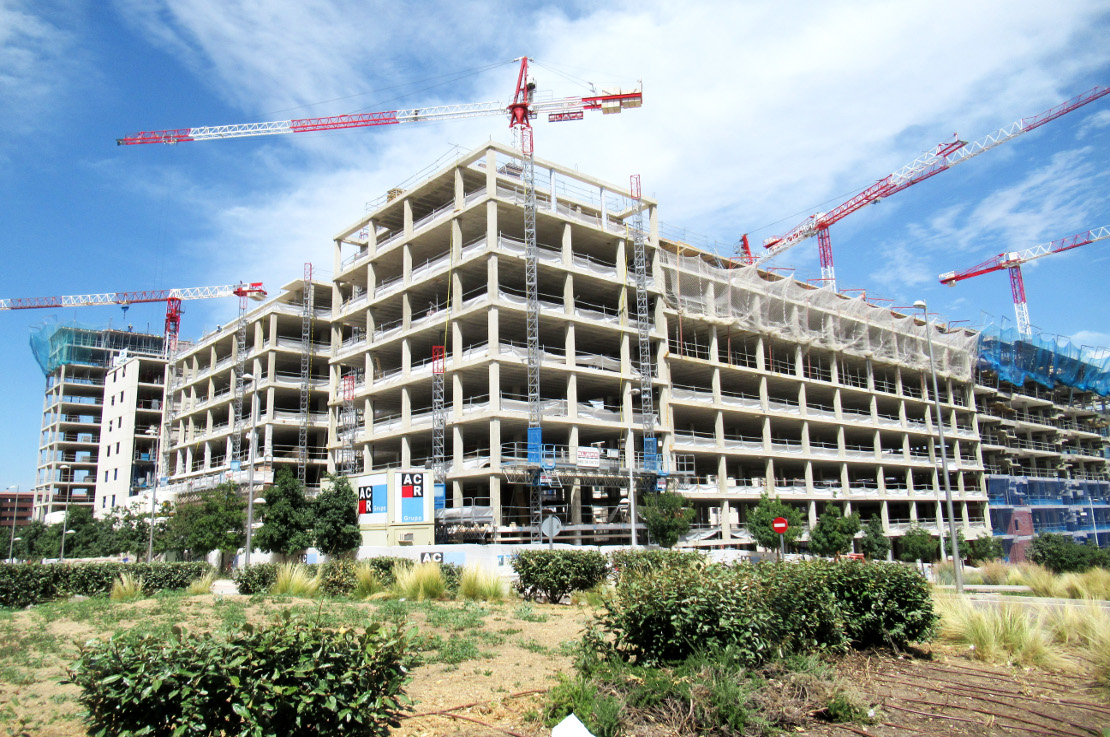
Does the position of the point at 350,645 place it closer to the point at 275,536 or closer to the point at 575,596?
the point at 575,596

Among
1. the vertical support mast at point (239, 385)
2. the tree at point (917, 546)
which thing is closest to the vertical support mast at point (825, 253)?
the tree at point (917, 546)

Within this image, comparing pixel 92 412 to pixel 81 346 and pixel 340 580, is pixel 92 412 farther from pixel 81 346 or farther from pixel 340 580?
pixel 340 580

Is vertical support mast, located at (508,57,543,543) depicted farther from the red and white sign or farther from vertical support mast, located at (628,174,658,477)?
the red and white sign

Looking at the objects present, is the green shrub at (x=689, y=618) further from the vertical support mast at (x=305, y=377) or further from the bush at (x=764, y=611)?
the vertical support mast at (x=305, y=377)

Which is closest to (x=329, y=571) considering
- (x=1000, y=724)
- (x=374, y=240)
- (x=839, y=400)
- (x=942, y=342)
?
(x=1000, y=724)

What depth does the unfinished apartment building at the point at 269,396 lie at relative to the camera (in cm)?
5975

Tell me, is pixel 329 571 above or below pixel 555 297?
below

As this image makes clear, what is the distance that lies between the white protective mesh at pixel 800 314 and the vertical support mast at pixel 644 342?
3.19 m

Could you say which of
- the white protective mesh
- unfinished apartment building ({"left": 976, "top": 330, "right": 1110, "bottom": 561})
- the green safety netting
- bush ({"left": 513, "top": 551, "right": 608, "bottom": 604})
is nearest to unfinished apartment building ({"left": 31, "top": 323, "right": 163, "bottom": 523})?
the green safety netting

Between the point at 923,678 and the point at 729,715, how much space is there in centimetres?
435

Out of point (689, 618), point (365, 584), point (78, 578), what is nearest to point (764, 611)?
point (689, 618)

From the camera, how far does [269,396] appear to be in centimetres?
5950

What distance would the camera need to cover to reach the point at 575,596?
19203 mm

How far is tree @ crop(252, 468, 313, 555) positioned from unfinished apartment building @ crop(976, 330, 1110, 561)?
214 feet
